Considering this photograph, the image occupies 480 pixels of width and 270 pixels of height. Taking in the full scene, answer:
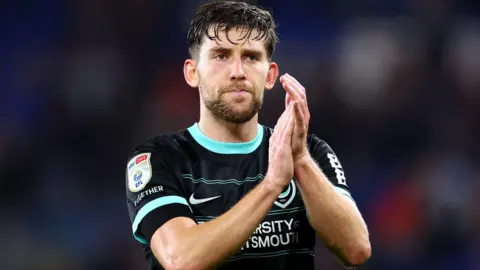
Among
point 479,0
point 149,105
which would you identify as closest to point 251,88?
point 149,105

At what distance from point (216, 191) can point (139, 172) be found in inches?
13.6

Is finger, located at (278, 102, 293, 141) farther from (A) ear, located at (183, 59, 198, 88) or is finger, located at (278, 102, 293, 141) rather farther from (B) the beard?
(A) ear, located at (183, 59, 198, 88)

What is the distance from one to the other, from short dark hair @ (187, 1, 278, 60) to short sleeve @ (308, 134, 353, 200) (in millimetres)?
471

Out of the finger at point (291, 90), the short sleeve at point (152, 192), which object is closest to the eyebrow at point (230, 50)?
the finger at point (291, 90)

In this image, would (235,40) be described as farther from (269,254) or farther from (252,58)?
(269,254)

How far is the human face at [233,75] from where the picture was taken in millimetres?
3150

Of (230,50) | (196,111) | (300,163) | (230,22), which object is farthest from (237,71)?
(196,111)

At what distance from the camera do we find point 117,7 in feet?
22.0

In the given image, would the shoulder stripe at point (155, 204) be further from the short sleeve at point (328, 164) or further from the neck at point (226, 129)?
the short sleeve at point (328, 164)

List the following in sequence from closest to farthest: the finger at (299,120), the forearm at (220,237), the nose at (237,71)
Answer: the forearm at (220,237)
the finger at (299,120)
the nose at (237,71)

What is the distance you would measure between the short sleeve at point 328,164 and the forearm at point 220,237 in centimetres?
59

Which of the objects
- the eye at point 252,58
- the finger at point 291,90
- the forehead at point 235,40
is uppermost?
the forehead at point 235,40

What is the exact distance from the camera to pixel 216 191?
3.10 m

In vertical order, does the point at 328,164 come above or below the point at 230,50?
below
